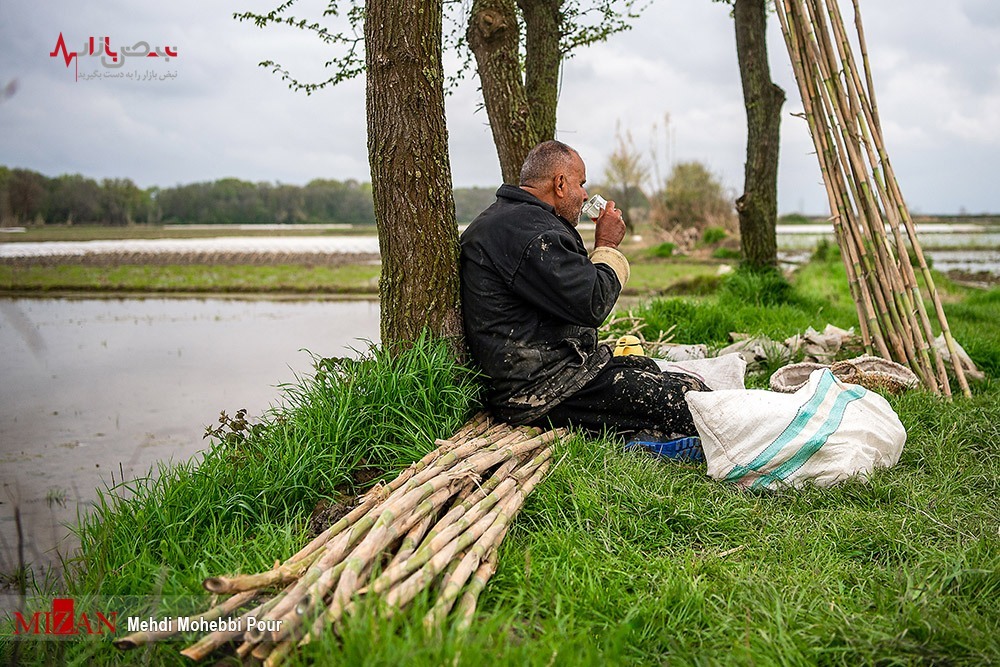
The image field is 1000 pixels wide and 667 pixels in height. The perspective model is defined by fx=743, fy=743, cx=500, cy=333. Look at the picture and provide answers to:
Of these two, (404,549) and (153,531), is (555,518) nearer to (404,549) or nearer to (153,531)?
(404,549)

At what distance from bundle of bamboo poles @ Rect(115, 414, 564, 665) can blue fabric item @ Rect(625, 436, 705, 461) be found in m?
0.74

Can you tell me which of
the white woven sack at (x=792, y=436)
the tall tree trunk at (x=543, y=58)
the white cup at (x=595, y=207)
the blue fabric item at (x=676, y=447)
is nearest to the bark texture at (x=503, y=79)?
the tall tree trunk at (x=543, y=58)

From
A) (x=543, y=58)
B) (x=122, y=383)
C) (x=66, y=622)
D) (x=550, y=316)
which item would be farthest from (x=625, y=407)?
(x=122, y=383)

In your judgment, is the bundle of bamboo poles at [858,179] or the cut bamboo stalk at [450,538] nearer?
the cut bamboo stalk at [450,538]

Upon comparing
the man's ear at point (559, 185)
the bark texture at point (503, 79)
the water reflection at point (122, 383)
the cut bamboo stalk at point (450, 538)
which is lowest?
the water reflection at point (122, 383)

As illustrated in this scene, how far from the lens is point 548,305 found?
338cm

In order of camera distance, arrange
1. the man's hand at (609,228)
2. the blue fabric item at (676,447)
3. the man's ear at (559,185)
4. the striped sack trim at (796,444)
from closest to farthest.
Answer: the striped sack trim at (796,444)
the blue fabric item at (676,447)
the man's ear at (559,185)
the man's hand at (609,228)

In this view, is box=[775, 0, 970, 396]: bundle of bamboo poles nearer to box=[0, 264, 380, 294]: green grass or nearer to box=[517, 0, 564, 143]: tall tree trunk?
box=[517, 0, 564, 143]: tall tree trunk

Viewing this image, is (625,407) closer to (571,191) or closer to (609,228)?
(609,228)

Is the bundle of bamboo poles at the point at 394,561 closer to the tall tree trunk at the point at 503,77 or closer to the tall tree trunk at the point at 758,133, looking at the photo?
the tall tree trunk at the point at 503,77

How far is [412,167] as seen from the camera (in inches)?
142

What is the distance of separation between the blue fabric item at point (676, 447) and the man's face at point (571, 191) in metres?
1.18

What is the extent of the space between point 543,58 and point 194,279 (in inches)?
504

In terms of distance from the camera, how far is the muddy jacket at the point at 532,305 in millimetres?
3348
